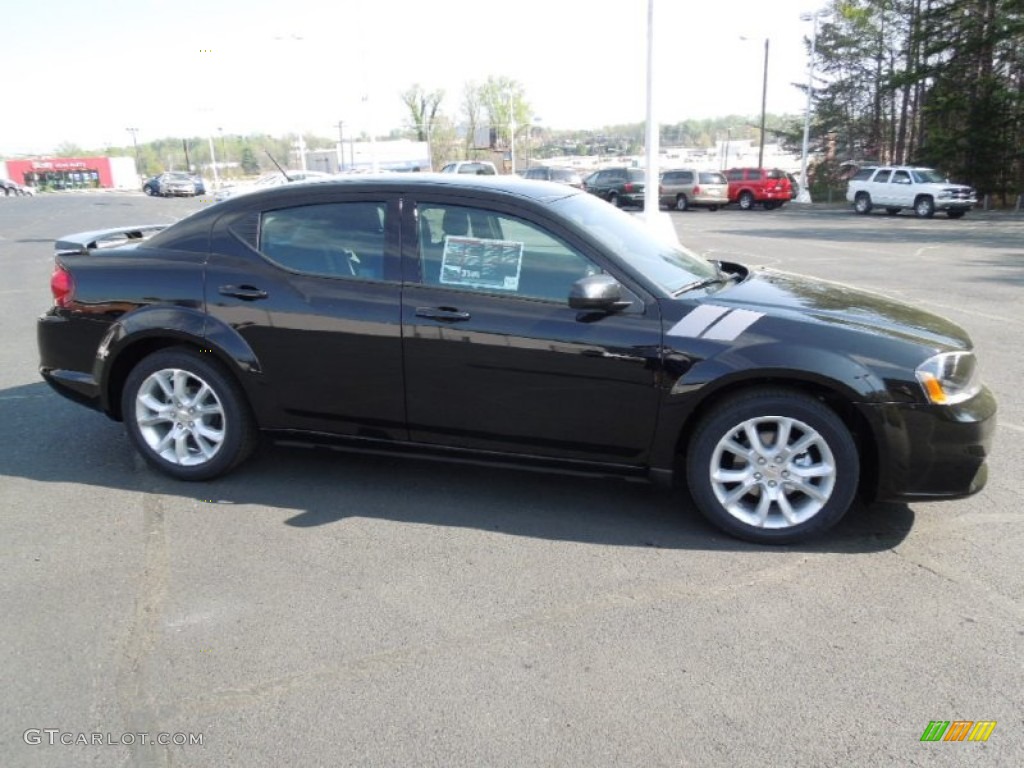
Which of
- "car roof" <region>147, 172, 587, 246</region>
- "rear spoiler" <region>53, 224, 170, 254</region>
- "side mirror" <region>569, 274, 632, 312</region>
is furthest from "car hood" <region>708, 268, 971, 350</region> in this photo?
"rear spoiler" <region>53, 224, 170, 254</region>

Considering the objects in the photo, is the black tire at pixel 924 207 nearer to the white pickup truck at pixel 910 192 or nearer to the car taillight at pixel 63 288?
the white pickup truck at pixel 910 192

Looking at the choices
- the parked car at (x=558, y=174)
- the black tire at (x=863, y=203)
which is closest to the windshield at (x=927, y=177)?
the black tire at (x=863, y=203)

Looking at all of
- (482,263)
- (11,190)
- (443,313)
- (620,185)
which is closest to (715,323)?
(482,263)

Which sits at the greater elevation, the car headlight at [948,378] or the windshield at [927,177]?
the windshield at [927,177]

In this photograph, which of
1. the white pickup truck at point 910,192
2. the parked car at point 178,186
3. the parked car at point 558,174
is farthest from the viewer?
the parked car at point 178,186

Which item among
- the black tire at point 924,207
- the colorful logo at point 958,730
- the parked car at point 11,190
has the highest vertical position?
the parked car at point 11,190

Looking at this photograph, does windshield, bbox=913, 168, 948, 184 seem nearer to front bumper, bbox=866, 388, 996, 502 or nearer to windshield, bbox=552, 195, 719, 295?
windshield, bbox=552, 195, 719, 295

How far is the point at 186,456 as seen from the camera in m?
4.54

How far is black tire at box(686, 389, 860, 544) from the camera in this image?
3639 mm

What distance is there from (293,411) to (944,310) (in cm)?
806

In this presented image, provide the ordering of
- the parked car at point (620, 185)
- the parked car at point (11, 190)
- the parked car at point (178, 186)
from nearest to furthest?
the parked car at point (620, 185)
the parked car at point (178, 186)
the parked car at point (11, 190)

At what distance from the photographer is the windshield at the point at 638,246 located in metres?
4.02

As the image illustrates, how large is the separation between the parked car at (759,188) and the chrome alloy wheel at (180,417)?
3417 centimetres

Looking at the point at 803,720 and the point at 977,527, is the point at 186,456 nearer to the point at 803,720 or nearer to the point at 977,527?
the point at 803,720
